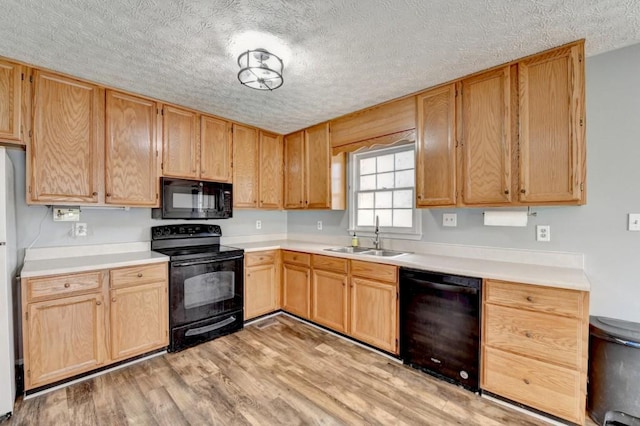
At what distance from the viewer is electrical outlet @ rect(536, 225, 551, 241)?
217 centimetres

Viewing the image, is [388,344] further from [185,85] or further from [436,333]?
[185,85]

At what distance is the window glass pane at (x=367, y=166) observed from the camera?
3.40 meters

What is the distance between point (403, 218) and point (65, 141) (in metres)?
3.15

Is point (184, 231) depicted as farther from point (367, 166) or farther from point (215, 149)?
point (367, 166)

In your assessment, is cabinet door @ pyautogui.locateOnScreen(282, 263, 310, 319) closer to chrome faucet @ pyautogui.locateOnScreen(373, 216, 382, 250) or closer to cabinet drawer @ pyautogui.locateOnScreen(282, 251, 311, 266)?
cabinet drawer @ pyautogui.locateOnScreen(282, 251, 311, 266)

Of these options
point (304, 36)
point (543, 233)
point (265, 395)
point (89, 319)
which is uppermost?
point (304, 36)

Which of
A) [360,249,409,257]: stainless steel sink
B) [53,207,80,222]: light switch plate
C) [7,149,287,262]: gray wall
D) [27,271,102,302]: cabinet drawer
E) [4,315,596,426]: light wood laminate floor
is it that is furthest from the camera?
[360,249,409,257]: stainless steel sink

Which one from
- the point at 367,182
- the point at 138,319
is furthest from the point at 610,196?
the point at 138,319

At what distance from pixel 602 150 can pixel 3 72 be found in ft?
14.0

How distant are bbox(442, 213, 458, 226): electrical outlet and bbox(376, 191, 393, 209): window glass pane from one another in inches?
25.6

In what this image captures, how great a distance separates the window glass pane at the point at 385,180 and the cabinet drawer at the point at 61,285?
9.22 feet

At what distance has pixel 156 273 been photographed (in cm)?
255

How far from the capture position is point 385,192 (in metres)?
3.27

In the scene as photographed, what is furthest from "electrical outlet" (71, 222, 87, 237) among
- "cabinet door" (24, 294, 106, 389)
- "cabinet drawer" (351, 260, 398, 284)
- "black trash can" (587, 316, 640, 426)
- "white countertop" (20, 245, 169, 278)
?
"black trash can" (587, 316, 640, 426)
